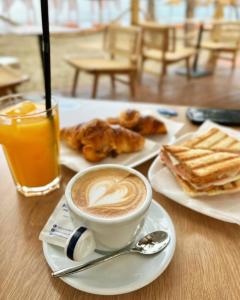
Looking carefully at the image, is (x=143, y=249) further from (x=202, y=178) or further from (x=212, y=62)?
(x=212, y=62)

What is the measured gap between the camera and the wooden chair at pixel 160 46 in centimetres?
284

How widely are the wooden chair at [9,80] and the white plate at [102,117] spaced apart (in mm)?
1187

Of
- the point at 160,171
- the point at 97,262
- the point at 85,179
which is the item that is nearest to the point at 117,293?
the point at 97,262

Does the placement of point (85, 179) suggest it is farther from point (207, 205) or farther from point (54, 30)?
point (54, 30)

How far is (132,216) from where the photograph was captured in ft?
1.33

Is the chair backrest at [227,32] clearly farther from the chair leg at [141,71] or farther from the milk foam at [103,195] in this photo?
the milk foam at [103,195]

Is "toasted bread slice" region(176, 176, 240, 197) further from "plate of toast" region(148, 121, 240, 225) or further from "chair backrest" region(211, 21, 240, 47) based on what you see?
"chair backrest" region(211, 21, 240, 47)

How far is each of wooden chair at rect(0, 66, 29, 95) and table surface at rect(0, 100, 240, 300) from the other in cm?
166

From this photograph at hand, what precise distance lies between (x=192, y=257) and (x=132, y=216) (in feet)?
0.47

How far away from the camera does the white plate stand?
0.71 m

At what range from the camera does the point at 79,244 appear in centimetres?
38

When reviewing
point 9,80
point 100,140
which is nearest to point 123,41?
point 9,80

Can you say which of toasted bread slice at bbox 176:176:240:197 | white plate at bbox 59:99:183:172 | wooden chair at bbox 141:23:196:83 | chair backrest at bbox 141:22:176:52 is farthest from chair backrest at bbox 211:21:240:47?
toasted bread slice at bbox 176:176:240:197

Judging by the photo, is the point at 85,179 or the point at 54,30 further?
the point at 54,30
